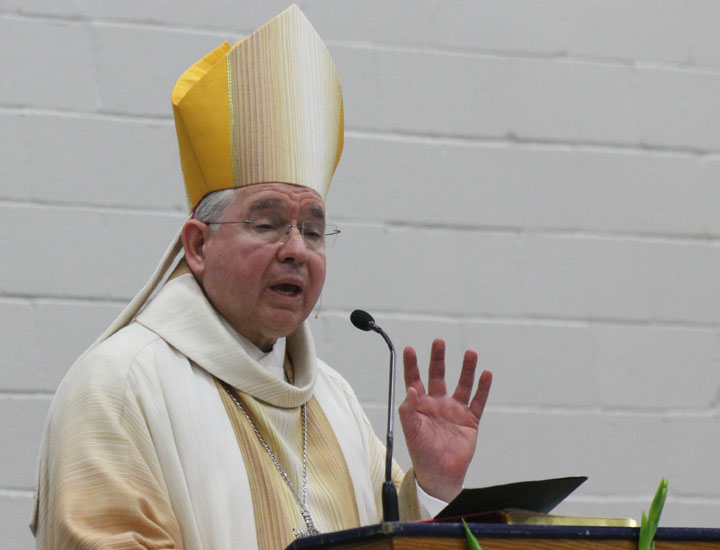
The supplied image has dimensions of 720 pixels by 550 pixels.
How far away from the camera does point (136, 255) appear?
3594 mm

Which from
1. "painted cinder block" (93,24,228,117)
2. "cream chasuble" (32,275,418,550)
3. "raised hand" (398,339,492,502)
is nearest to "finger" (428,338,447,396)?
"raised hand" (398,339,492,502)

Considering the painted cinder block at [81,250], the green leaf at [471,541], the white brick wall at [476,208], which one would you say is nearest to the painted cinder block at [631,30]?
the white brick wall at [476,208]

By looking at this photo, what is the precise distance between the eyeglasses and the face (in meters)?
0.01

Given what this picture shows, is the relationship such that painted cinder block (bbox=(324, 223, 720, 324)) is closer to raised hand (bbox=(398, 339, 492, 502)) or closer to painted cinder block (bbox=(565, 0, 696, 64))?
painted cinder block (bbox=(565, 0, 696, 64))

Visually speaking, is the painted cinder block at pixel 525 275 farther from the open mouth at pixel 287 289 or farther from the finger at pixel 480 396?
the finger at pixel 480 396

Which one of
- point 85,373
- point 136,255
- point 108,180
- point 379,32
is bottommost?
point 85,373

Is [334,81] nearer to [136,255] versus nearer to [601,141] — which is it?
[136,255]

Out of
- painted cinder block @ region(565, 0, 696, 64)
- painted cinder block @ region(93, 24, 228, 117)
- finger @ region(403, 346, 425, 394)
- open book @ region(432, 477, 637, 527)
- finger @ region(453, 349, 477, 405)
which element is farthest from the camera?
painted cinder block @ region(565, 0, 696, 64)

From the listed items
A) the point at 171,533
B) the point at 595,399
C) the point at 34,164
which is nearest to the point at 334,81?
the point at 34,164

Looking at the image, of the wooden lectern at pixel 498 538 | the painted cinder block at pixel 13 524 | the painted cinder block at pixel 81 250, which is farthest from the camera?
the painted cinder block at pixel 81 250

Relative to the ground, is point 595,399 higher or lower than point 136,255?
lower

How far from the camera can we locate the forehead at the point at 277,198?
2723 mm

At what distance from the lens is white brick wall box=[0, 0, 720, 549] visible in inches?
141

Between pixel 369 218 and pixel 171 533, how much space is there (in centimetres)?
175
